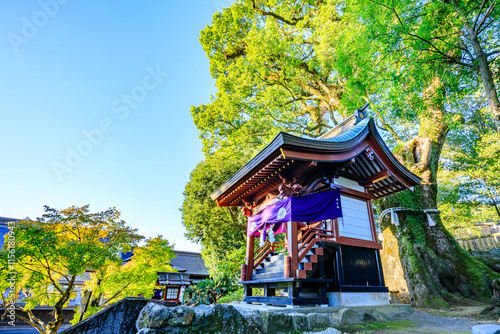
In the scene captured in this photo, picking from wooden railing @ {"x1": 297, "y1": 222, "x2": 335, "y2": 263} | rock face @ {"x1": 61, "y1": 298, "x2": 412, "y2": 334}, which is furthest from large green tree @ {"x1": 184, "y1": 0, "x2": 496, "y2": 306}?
rock face @ {"x1": 61, "y1": 298, "x2": 412, "y2": 334}

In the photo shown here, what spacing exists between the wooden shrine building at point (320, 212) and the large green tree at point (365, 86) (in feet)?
6.19

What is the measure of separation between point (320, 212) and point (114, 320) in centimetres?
481

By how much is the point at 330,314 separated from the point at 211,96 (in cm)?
1280

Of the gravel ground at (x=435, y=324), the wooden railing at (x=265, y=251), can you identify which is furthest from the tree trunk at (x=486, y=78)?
the wooden railing at (x=265, y=251)

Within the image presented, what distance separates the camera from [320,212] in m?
6.32

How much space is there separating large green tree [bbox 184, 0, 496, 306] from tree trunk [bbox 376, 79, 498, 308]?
4 centimetres

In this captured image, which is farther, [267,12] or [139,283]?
[267,12]

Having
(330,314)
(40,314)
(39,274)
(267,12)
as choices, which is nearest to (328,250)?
(330,314)

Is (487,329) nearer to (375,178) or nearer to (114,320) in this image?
(114,320)

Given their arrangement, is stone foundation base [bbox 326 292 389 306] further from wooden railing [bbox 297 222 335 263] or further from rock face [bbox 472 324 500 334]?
rock face [bbox 472 324 500 334]

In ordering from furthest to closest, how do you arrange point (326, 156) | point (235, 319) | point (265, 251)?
point (265, 251) → point (326, 156) → point (235, 319)

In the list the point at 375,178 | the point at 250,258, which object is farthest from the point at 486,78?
the point at 250,258

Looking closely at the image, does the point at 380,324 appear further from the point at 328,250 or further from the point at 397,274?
the point at 397,274

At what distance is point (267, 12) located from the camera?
13.9 meters
